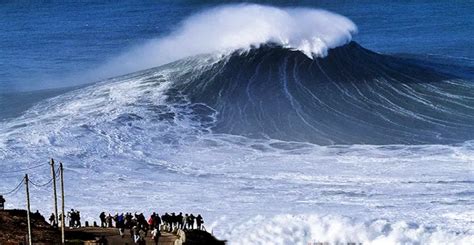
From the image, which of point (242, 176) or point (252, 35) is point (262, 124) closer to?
point (242, 176)

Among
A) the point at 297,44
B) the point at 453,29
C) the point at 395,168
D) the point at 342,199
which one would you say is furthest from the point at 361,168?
the point at 453,29

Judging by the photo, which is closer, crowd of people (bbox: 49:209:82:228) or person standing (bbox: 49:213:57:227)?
person standing (bbox: 49:213:57:227)

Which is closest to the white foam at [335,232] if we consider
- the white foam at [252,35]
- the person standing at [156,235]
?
the person standing at [156,235]

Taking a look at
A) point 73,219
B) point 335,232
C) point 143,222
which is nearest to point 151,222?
point 143,222

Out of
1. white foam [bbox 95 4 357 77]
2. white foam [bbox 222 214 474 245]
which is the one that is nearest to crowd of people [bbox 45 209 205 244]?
white foam [bbox 222 214 474 245]

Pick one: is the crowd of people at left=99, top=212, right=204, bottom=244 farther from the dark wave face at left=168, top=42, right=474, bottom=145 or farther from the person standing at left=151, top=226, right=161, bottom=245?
the dark wave face at left=168, top=42, right=474, bottom=145

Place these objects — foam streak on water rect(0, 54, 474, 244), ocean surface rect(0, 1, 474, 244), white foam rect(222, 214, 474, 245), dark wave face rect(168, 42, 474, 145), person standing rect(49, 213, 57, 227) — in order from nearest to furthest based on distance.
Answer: white foam rect(222, 214, 474, 245) → person standing rect(49, 213, 57, 227) → foam streak on water rect(0, 54, 474, 244) → ocean surface rect(0, 1, 474, 244) → dark wave face rect(168, 42, 474, 145)
